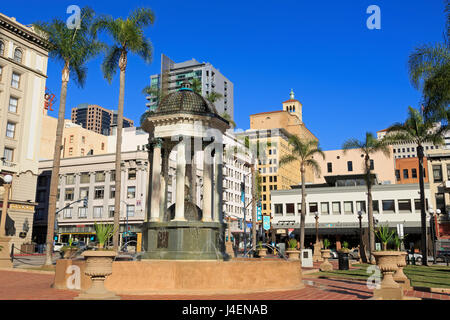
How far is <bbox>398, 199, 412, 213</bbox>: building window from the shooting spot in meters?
60.3

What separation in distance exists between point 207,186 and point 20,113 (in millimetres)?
41791

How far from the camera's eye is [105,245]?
1470cm

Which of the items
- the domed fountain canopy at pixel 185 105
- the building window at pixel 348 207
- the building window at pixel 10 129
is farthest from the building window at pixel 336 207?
the domed fountain canopy at pixel 185 105

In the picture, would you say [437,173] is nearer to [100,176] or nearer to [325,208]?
[325,208]

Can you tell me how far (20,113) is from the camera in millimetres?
51844

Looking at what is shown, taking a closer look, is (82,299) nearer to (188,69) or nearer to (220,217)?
(220,217)

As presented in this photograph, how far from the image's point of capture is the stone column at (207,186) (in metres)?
18.3

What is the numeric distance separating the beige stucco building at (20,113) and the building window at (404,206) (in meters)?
50.9

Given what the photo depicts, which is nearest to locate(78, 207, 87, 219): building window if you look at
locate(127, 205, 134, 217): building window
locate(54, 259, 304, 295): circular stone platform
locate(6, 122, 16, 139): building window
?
locate(127, 205, 134, 217): building window

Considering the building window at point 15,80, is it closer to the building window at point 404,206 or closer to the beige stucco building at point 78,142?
the beige stucco building at point 78,142

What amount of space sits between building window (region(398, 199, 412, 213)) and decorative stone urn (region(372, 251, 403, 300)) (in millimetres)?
52777

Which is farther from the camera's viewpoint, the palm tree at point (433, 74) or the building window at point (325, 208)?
the building window at point (325, 208)

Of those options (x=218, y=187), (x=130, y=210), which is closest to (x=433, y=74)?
(x=218, y=187)

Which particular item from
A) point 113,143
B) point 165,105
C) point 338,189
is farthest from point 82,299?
point 113,143
